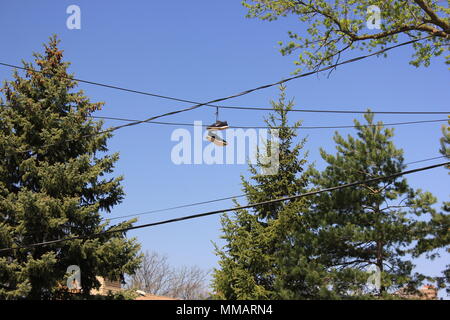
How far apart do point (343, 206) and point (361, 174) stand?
4.38 ft

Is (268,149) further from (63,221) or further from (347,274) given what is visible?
(63,221)

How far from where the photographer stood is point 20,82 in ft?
60.7

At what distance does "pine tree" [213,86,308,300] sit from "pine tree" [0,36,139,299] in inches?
154

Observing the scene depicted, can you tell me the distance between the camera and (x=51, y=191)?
16.7 meters

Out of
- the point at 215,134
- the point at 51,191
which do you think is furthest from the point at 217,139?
the point at 51,191

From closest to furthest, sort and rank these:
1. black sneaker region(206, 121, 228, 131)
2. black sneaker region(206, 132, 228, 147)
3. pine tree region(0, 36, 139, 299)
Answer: black sneaker region(206, 121, 228, 131), black sneaker region(206, 132, 228, 147), pine tree region(0, 36, 139, 299)

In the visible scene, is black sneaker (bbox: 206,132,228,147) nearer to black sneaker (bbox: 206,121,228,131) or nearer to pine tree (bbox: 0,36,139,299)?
black sneaker (bbox: 206,121,228,131)

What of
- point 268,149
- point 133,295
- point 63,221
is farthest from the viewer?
point 268,149

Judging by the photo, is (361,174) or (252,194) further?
(252,194)

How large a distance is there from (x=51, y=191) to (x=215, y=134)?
25.6ft

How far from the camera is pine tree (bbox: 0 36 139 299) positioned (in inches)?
613

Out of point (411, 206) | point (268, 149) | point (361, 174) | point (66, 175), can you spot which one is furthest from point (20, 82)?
point (411, 206)

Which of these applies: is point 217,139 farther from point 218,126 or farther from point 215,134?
point 218,126

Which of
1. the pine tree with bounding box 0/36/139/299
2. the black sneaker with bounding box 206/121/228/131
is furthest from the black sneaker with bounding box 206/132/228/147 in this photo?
the pine tree with bounding box 0/36/139/299
